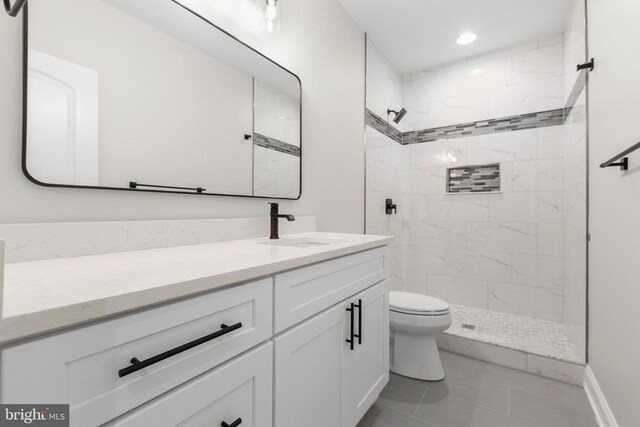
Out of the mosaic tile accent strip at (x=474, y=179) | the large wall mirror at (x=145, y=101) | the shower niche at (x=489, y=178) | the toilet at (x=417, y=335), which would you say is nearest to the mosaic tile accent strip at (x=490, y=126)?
the shower niche at (x=489, y=178)

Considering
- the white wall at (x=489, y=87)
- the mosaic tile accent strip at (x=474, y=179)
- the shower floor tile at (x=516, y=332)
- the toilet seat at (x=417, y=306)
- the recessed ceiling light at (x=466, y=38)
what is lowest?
the shower floor tile at (x=516, y=332)

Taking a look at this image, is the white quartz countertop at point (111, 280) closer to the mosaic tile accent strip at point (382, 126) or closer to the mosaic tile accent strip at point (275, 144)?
the mosaic tile accent strip at point (275, 144)

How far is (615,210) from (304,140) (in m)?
1.57

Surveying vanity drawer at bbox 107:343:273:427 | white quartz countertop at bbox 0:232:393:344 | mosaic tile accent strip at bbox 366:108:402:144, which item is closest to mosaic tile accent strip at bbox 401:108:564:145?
mosaic tile accent strip at bbox 366:108:402:144

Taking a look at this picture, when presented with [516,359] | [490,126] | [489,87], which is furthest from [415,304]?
[489,87]

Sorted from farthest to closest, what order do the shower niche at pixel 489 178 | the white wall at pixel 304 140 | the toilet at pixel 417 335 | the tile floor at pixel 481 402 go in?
the shower niche at pixel 489 178
the toilet at pixel 417 335
the tile floor at pixel 481 402
the white wall at pixel 304 140

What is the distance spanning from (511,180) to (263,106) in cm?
241

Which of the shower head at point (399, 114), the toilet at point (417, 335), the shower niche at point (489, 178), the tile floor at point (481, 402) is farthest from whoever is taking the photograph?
the shower head at point (399, 114)

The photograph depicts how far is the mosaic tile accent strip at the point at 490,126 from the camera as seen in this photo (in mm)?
2621

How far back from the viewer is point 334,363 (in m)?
1.15

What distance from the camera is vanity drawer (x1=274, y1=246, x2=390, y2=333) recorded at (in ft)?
2.97

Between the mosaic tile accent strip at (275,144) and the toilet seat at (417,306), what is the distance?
116 cm

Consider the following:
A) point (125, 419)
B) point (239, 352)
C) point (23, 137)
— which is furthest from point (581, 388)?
point (23, 137)

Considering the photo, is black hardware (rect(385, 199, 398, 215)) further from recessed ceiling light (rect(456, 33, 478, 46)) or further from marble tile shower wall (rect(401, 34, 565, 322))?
recessed ceiling light (rect(456, 33, 478, 46))
